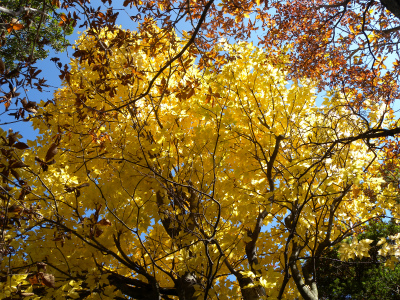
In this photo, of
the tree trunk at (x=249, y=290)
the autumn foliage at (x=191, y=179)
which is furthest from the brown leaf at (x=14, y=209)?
the tree trunk at (x=249, y=290)

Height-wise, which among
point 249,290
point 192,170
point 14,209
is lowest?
point 249,290

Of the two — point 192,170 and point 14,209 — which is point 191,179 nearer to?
point 192,170

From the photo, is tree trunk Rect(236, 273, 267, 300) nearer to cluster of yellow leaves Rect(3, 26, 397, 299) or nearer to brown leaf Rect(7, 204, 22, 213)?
cluster of yellow leaves Rect(3, 26, 397, 299)

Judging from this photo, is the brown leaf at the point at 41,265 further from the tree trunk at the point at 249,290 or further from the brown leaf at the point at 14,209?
the tree trunk at the point at 249,290

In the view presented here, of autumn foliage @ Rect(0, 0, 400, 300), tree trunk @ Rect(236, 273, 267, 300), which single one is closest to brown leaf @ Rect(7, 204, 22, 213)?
autumn foliage @ Rect(0, 0, 400, 300)

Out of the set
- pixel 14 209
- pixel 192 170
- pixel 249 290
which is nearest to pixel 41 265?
pixel 14 209

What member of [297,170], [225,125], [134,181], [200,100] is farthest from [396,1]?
[134,181]

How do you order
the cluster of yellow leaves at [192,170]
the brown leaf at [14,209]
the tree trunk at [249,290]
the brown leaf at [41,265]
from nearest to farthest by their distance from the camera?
the brown leaf at [41,265] → the brown leaf at [14,209] → the cluster of yellow leaves at [192,170] → the tree trunk at [249,290]

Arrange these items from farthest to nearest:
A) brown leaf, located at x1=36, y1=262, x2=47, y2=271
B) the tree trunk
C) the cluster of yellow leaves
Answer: the tree trunk → the cluster of yellow leaves → brown leaf, located at x1=36, y1=262, x2=47, y2=271

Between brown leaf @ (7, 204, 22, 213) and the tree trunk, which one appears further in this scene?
the tree trunk

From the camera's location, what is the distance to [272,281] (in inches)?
102

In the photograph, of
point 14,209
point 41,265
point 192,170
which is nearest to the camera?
point 41,265

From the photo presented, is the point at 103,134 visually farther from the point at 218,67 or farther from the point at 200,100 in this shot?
the point at 218,67

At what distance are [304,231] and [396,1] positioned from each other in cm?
268
